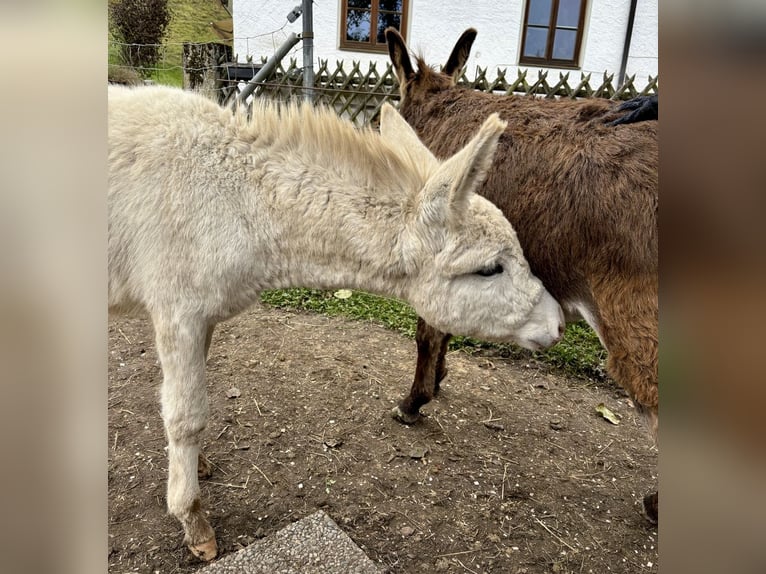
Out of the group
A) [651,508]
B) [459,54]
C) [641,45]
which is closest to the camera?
[651,508]

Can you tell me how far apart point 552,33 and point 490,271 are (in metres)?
6.97

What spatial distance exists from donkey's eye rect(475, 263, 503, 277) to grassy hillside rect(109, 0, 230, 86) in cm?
504

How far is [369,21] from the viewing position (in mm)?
7371

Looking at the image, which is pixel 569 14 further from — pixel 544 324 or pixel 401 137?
pixel 544 324

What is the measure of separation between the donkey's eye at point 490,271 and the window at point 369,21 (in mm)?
6274

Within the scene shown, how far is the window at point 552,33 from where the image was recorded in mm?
7222

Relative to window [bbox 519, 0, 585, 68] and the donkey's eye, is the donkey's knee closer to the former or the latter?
the donkey's eye

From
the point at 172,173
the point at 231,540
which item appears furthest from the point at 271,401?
the point at 172,173

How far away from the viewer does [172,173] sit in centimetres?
181

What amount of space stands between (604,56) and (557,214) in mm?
6976

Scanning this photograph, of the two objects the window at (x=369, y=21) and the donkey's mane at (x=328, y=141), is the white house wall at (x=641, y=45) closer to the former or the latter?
the window at (x=369, y=21)

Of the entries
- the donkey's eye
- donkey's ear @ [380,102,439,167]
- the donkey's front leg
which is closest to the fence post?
donkey's ear @ [380,102,439,167]

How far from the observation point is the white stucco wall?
7.32 meters

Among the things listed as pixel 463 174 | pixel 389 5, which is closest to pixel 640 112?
pixel 463 174
